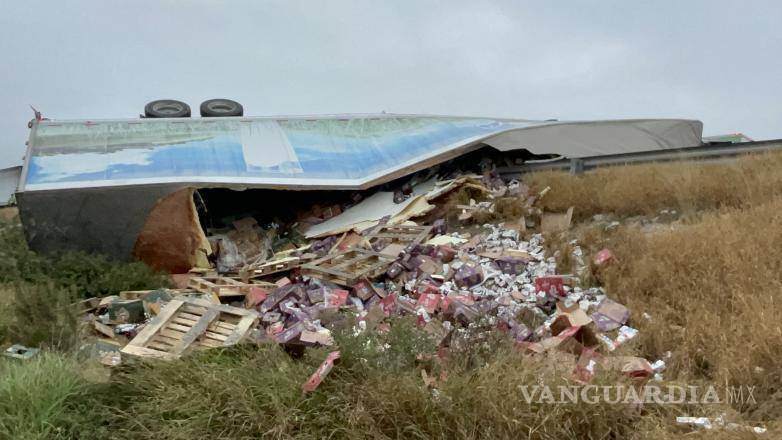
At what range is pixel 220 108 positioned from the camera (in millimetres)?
12875

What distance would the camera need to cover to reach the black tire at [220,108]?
12.6 meters

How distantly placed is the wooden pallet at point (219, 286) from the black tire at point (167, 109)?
6.00 m

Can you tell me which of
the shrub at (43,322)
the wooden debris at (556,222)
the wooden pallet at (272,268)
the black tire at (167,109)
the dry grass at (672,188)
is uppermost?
the black tire at (167,109)

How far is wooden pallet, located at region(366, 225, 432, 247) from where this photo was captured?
316 inches

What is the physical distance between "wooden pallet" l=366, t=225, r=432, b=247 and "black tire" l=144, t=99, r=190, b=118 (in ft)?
20.3

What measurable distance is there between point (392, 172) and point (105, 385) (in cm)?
690

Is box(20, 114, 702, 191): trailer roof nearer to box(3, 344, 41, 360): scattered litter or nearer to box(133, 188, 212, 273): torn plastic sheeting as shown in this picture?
box(133, 188, 212, 273): torn plastic sheeting

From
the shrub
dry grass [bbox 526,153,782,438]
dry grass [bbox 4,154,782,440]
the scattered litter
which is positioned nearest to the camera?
dry grass [bbox 4,154,782,440]

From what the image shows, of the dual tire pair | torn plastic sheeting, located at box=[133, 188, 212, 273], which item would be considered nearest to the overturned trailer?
torn plastic sheeting, located at box=[133, 188, 212, 273]

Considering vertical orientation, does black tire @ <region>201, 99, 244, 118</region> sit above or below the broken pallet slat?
above

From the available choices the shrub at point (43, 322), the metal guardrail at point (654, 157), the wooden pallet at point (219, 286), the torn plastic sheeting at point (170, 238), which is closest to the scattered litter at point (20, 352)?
the shrub at point (43, 322)

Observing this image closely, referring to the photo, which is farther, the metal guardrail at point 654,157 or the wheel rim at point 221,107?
the wheel rim at point 221,107

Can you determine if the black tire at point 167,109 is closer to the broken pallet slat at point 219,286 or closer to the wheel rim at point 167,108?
the wheel rim at point 167,108

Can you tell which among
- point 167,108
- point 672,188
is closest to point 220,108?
point 167,108
